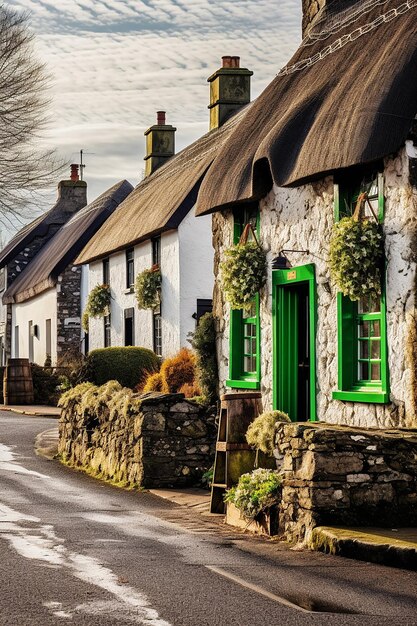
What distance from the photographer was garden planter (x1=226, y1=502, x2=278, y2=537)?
37.3 feet

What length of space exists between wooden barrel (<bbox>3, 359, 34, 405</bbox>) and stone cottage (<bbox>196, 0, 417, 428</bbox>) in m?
17.4

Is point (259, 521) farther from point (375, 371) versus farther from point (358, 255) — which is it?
point (358, 255)

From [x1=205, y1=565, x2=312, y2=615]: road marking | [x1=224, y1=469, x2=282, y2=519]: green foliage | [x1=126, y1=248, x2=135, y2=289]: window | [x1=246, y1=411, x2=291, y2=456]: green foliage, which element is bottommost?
[x1=205, y1=565, x2=312, y2=615]: road marking

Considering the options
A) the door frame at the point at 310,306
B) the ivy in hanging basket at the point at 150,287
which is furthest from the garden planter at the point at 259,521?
the ivy in hanging basket at the point at 150,287

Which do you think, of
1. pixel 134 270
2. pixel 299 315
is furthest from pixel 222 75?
pixel 299 315

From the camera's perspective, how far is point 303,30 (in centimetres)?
1677

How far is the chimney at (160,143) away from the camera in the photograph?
35469 millimetres

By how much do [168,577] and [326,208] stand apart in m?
5.98

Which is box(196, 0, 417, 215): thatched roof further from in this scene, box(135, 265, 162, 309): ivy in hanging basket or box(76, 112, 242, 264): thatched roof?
box(135, 265, 162, 309): ivy in hanging basket

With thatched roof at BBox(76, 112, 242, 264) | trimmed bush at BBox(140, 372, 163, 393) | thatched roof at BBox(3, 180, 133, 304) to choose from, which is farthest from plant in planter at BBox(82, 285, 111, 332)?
trimmed bush at BBox(140, 372, 163, 393)

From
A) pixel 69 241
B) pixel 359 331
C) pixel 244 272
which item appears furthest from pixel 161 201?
pixel 359 331

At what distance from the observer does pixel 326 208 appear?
13.3 metres

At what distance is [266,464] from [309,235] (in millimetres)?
2906

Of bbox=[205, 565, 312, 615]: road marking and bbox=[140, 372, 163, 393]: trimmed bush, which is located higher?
bbox=[140, 372, 163, 393]: trimmed bush
